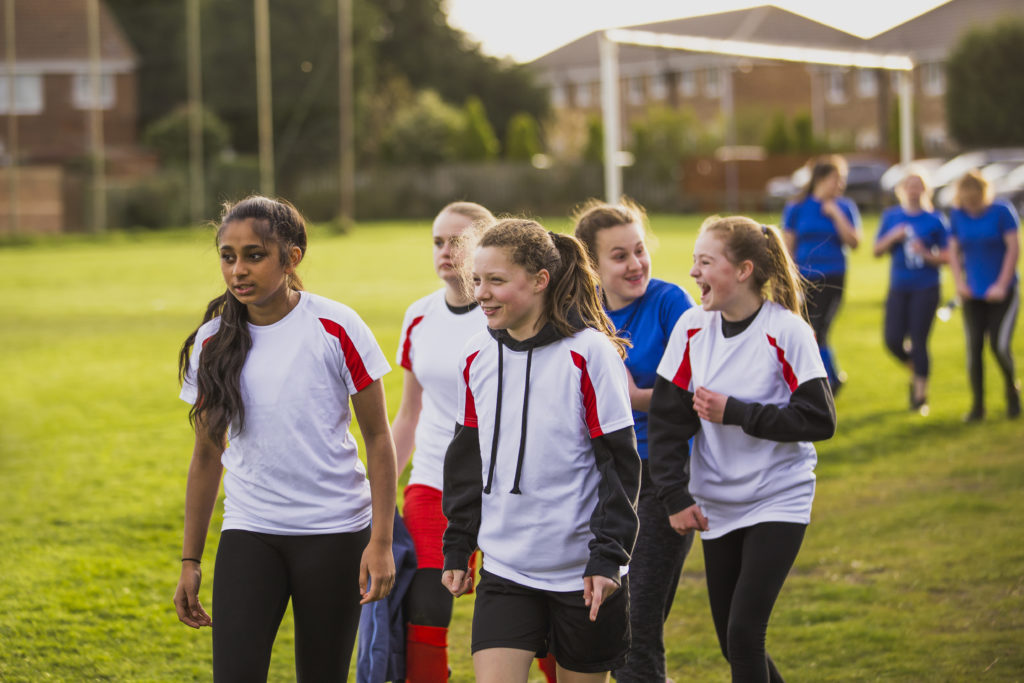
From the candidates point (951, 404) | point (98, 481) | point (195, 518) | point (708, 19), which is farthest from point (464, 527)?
point (708, 19)

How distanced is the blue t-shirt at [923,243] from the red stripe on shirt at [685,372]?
22.4 feet

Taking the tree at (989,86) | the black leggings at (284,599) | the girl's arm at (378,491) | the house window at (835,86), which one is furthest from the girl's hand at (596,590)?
the house window at (835,86)

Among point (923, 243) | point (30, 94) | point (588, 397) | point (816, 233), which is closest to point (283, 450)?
point (588, 397)

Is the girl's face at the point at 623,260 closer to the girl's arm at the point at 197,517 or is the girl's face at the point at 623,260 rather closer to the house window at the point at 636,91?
the girl's arm at the point at 197,517

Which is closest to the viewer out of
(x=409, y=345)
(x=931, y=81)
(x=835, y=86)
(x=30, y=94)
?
(x=409, y=345)

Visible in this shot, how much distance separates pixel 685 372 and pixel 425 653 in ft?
4.55

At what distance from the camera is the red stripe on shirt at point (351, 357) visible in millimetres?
3707

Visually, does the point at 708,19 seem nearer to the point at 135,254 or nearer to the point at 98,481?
the point at 98,481

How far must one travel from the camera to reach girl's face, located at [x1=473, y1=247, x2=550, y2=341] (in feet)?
11.2

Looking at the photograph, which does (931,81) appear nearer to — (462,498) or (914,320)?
(914,320)

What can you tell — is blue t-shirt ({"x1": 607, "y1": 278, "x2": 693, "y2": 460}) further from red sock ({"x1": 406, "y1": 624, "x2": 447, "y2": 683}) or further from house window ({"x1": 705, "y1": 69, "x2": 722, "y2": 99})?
house window ({"x1": 705, "y1": 69, "x2": 722, "y2": 99})

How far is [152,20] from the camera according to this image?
6556cm

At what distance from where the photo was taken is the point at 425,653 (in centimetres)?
444

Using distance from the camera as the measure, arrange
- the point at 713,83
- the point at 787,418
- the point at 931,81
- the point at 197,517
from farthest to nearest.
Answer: the point at 713,83 → the point at 931,81 → the point at 787,418 → the point at 197,517
